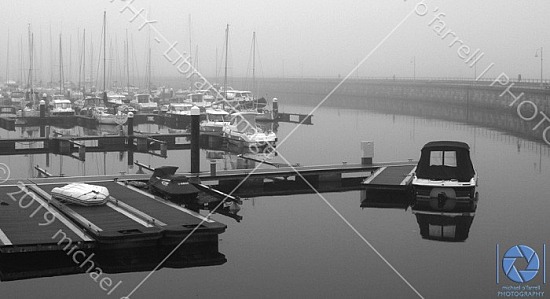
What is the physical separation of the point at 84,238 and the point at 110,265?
919mm

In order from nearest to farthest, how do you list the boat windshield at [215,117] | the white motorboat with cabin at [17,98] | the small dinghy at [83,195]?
the small dinghy at [83,195] → the boat windshield at [215,117] → the white motorboat with cabin at [17,98]

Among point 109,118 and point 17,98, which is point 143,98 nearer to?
point 17,98

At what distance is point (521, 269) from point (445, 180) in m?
7.10

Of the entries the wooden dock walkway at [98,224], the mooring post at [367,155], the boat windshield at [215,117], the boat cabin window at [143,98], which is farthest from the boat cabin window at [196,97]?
the wooden dock walkway at [98,224]

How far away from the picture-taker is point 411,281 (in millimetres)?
17594

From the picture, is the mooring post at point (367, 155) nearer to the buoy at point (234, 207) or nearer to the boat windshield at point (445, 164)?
the boat windshield at point (445, 164)

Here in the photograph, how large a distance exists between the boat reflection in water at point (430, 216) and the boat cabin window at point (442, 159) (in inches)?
60.4

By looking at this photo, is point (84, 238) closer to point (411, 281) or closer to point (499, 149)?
point (411, 281)

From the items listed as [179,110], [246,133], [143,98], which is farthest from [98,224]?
[143,98]

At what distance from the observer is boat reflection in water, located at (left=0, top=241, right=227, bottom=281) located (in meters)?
17.3

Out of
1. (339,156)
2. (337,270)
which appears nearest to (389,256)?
(337,270)

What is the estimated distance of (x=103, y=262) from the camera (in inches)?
701

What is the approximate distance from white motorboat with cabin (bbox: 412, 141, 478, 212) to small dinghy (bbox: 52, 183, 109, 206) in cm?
1046

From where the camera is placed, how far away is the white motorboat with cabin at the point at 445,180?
25.3m
